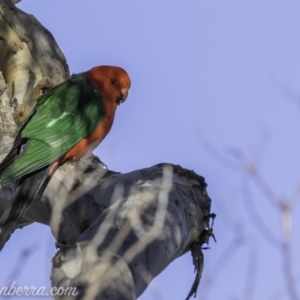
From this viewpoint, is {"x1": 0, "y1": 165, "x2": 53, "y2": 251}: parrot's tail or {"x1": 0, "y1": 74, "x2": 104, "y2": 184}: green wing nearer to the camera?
{"x1": 0, "y1": 165, "x2": 53, "y2": 251}: parrot's tail

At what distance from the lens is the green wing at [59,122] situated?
6.32m

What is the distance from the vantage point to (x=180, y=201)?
218 inches

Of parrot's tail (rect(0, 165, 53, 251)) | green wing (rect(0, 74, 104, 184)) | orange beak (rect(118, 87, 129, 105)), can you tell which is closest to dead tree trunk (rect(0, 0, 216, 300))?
parrot's tail (rect(0, 165, 53, 251))

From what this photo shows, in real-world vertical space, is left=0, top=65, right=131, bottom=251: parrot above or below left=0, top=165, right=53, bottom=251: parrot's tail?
above

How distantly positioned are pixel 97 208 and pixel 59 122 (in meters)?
1.33

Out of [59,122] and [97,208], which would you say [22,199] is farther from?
[59,122]

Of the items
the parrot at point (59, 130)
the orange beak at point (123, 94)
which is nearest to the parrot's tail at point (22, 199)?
the parrot at point (59, 130)

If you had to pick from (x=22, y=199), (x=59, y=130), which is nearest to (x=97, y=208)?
(x=22, y=199)

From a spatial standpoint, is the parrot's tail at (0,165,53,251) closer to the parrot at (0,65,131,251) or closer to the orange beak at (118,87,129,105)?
the parrot at (0,65,131,251)

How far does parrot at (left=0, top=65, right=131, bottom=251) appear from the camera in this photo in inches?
234

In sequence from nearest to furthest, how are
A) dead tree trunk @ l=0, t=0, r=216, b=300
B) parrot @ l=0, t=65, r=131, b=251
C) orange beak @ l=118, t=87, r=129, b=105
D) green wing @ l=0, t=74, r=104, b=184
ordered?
dead tree trunk @ l=0, t=0, r=216, b=300
parrot @ l=0, t=65, r=131, b=251
green wing @ l=0, t=74, r=104, b=184
orange beak @ l=118, t=87, r=129, b=105

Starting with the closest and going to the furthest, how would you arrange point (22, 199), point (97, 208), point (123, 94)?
point (97, 208) → point (22, 199) → point (123, 94)

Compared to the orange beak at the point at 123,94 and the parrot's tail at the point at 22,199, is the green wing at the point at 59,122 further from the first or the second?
the orange beak at the point at 123,94

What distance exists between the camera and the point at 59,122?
22.5 ft
